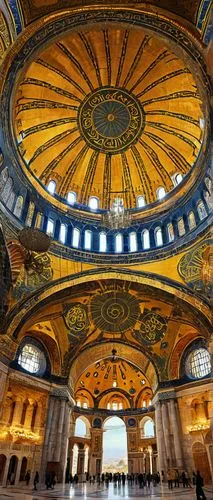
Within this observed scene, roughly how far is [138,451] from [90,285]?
68.0 ft

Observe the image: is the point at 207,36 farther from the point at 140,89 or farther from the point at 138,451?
the point at 138,451

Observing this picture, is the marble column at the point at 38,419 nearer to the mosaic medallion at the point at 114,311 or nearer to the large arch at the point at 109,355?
the large arch at the point at 109,355

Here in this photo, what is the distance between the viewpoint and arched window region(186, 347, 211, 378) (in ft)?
66.2

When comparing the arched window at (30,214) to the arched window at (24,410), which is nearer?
the arched window at (30,214)

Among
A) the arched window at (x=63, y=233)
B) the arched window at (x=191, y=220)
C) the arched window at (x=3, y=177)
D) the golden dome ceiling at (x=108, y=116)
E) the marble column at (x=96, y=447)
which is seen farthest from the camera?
the marble column at (x=96, y=447)

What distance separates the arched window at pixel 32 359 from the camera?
20.3 metres

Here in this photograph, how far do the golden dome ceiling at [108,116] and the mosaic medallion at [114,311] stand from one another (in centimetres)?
634

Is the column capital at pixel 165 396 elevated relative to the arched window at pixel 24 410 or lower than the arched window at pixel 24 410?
elevated

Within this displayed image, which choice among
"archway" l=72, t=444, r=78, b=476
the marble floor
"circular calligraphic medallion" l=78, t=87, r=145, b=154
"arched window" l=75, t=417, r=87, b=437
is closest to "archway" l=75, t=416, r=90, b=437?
"arched window" l=75, t=417, r=87, b=437

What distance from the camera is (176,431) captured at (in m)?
19.5

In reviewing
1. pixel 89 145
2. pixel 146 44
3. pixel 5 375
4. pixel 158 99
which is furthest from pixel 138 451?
pixel 146 44

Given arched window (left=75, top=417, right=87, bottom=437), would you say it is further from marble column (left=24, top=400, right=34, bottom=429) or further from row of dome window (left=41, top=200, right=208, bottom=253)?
row of dome window (left=41, top=200, right=208, bottom=253)

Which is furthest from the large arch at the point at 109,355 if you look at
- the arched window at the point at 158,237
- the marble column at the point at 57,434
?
the arched window at the point at 158,237

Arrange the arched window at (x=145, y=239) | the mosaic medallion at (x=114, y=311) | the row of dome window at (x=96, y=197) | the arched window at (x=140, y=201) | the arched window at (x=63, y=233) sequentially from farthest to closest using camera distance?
1. the arched window at (x=140, y=201)
2. the row of dome window at (x=96, y=197)
3. the mosaic medallion at (x=114, y=311)
4. the arched window at (x=145, y=239)
5. the arched window at (x=63, y=233)
